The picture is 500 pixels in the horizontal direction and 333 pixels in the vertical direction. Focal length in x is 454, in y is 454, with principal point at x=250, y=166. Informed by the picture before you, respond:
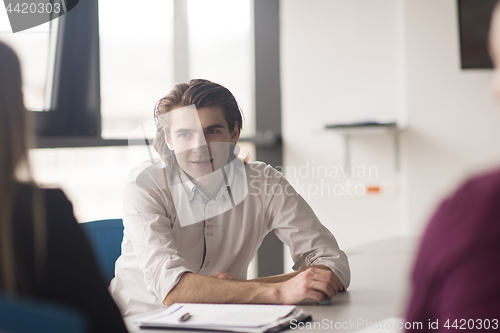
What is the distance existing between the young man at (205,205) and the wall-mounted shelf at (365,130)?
3.60 ft

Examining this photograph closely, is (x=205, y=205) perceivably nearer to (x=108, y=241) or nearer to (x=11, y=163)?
A: (x=108, y=241)

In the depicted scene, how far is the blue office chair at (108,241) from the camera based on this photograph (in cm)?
152

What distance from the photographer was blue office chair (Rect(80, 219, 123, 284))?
152cm

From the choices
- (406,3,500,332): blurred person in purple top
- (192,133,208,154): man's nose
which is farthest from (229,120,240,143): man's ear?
(406,3,500,332): blurred person in purple top

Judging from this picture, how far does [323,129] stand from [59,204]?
2.38 meters

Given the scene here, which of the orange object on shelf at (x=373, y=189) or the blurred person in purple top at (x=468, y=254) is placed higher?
the blurred person in purple top at (x=468, y=254)

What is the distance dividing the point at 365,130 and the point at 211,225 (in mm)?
1478

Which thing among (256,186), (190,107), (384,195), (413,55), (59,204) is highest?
(413,55)

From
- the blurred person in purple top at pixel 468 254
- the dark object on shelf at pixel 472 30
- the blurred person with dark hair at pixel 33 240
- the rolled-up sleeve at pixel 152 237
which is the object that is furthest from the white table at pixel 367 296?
the dark object on shelf at pixel 472 30

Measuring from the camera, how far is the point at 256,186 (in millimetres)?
1562

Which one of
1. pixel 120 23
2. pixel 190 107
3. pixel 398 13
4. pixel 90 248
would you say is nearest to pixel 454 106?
pixel 398 13

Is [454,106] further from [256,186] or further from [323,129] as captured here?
[256,186]

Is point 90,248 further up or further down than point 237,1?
further down

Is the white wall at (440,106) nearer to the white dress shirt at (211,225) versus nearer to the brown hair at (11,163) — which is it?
the white dress shirt at (211,225)
